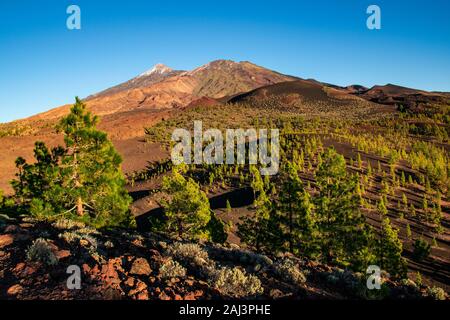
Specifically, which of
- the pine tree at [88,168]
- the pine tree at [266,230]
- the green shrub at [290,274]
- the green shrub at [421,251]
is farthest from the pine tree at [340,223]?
the pine tree at [88,168]

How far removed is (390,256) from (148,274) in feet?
75.7

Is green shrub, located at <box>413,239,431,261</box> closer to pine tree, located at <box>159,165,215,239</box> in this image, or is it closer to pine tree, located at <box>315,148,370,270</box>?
pine tree, located at <box>315,148,370,270</box>

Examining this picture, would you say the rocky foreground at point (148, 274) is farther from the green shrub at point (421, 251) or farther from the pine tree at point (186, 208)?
the green shrub at point (421, 251)

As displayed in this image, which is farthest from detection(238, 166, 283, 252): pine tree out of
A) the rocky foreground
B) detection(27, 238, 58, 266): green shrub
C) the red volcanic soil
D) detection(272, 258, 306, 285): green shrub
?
the red volcanic soil

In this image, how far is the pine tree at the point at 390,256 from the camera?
25.2m

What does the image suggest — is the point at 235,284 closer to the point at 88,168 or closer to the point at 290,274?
the point at 290,274

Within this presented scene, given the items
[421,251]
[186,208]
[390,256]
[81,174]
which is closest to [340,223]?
[390,256]

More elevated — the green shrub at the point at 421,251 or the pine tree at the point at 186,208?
the pine tree at the point at 186,208

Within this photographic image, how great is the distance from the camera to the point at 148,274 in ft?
30.0

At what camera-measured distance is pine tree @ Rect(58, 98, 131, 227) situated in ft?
59.1

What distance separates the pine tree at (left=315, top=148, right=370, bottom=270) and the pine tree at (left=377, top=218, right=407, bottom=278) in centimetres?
230

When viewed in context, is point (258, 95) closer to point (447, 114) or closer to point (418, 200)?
point (447, 114)

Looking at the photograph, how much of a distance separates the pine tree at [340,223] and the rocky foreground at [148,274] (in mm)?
10436
